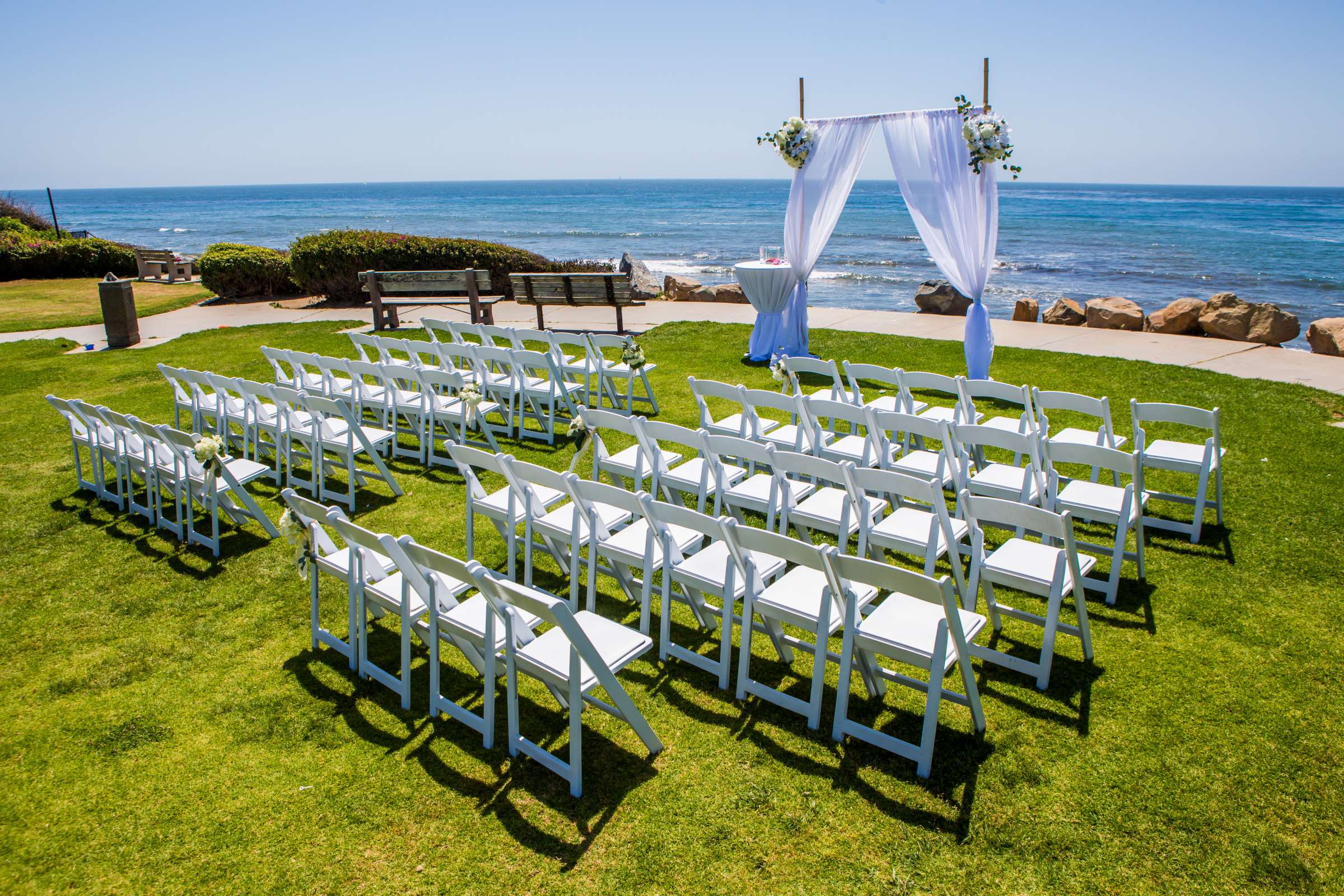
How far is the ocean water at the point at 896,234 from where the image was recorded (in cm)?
2673

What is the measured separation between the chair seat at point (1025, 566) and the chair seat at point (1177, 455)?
1.68 meters

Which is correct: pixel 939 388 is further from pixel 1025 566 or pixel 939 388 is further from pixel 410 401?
pixel 410 401

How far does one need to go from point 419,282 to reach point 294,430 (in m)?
6.85

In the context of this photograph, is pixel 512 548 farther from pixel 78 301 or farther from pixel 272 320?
pixel 78 301

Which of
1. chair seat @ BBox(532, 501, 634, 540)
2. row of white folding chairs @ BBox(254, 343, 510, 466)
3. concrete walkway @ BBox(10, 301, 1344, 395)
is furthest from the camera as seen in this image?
concrete walkway @ BBox(10, 301, 1344, 395)

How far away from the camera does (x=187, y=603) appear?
15.6ft

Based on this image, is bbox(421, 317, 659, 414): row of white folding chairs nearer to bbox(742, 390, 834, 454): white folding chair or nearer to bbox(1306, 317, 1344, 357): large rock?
bbox(742, 390, 834, 454): white folding chair

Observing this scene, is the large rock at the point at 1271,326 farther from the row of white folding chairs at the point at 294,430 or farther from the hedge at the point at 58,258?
the hedge at the point at 58,258

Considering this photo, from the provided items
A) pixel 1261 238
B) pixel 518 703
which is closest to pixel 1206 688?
pixel 518 703

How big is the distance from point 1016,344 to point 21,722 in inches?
435

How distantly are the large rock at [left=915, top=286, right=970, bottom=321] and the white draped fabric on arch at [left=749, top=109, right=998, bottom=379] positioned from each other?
17.9ft

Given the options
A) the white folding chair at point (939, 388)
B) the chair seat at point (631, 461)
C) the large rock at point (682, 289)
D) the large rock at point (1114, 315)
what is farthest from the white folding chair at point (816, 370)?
the large rock at point (682, 289)

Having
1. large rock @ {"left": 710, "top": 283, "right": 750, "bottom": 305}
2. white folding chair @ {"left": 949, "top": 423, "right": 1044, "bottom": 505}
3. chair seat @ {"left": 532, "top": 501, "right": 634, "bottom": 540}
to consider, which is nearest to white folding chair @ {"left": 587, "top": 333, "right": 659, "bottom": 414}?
chair seat @ {"left": 532, "top": 501, "right": 634, "bottom": 540}

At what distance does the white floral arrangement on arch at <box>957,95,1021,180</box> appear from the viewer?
25.9 feet
